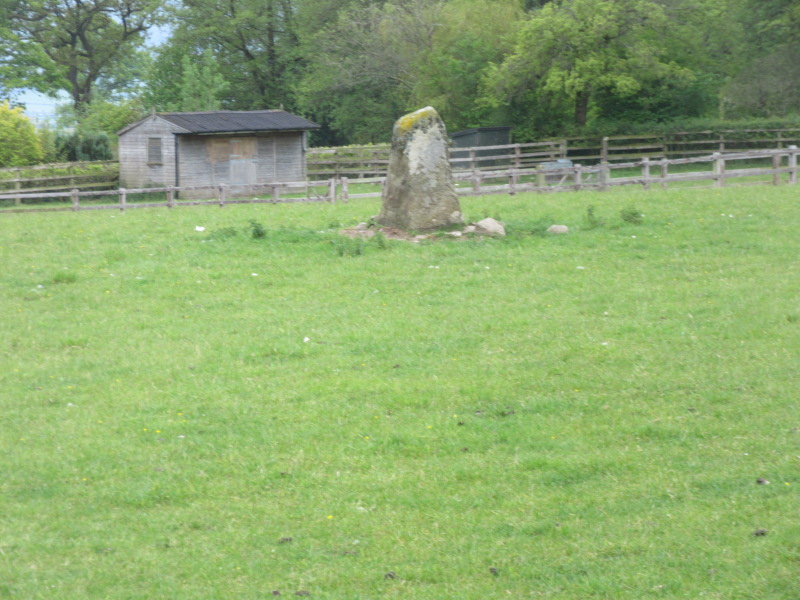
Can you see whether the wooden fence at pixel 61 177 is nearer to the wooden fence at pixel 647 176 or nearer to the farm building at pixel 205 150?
the farm building at pixel 205 150

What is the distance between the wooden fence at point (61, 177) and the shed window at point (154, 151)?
2532 millimetres

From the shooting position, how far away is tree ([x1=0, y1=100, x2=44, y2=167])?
133 feet

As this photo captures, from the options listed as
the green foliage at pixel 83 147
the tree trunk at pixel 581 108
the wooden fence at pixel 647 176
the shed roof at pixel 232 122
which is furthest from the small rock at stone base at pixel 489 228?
the green foliage at pixel 83 147

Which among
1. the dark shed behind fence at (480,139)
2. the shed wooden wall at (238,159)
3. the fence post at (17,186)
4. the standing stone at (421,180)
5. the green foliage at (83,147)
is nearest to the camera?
the standing stone at (421,180)

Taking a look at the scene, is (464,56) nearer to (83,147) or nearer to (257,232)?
(83,147)

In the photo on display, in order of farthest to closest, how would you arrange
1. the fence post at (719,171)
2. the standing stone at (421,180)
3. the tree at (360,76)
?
the tree at (360,76), the fence post at (719,171), the standing stone at (421,180)

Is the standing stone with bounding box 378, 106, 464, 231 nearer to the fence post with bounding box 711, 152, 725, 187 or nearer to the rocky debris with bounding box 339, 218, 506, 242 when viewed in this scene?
the rocky debris with bounding box 339, 218, 506, 242

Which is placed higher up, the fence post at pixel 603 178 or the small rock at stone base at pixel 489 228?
the fence post at pixel 603 178

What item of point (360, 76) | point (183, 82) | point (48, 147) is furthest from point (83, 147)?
point (360, 76)

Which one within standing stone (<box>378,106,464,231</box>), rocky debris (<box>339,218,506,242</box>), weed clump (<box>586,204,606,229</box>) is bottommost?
rocky debris (<box>339,218,506,242</box>)

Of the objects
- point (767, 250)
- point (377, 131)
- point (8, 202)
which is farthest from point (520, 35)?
point (767, 250)

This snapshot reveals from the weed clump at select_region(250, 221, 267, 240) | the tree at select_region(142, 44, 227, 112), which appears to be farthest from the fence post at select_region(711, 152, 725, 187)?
the tree at select_region(142, 44, 227, 112)

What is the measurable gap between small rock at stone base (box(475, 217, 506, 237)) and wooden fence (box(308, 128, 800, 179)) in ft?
66.6

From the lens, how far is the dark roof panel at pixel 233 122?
37156 millimetres
